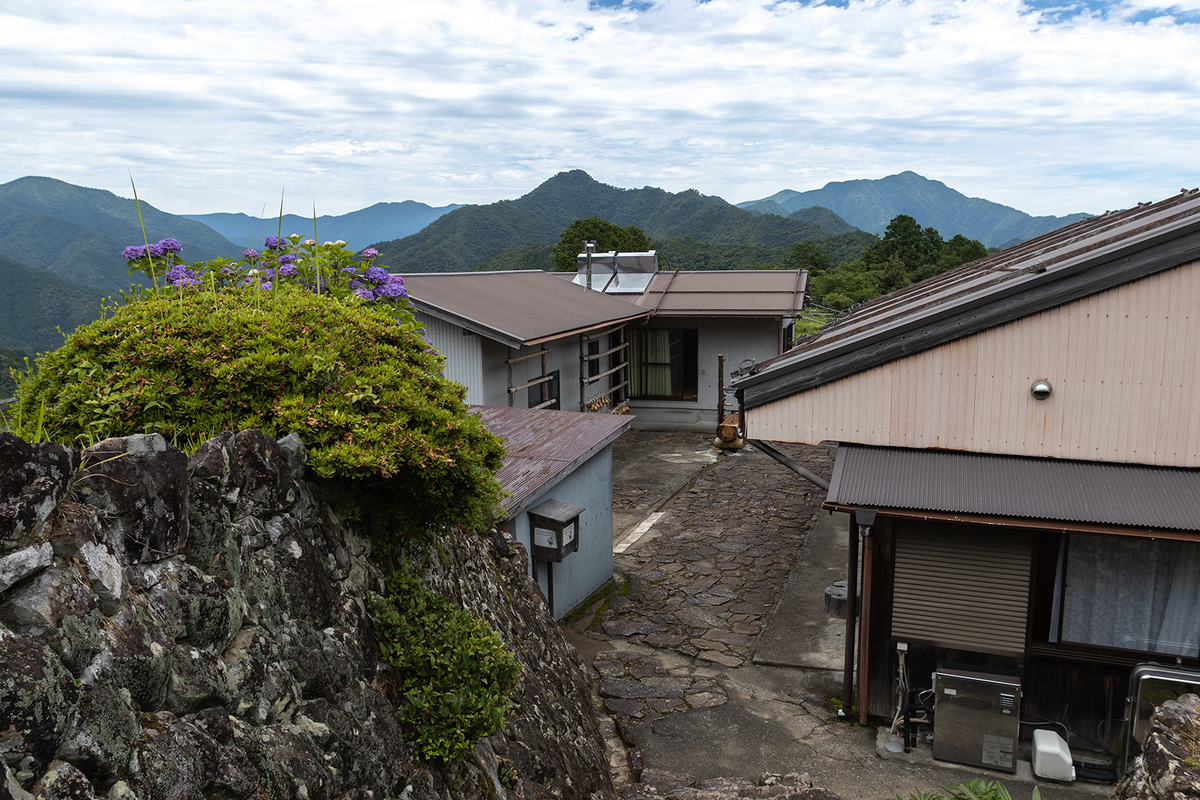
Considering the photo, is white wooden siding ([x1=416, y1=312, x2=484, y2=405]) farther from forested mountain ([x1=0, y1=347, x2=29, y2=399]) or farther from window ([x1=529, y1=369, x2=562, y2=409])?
forested mountain ([x1=0, y1=347, x2=29, y2=399])

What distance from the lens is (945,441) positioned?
8.60 m

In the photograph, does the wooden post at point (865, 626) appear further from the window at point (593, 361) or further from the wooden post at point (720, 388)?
the wooden post at point (720, 388)

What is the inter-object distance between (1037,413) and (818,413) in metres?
2.24

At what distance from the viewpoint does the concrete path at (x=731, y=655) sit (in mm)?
8047

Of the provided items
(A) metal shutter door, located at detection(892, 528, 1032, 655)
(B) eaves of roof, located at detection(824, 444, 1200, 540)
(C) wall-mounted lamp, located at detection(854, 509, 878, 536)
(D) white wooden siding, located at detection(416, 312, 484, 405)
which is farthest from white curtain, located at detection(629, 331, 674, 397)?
(C) wall-mounted lamp, located at detection(854, 509, 878, 536)

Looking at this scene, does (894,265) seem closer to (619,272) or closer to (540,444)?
(619,272)

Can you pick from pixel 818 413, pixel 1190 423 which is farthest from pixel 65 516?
pixel 1190 423

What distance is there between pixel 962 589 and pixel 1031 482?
4.46ft

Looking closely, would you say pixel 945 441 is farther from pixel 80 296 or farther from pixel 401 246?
pixel 401 246

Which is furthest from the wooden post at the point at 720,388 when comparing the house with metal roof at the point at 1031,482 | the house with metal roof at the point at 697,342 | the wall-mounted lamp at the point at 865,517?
the wall-mounted lamp at the point at 865,517

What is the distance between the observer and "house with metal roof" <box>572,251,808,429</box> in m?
24.6

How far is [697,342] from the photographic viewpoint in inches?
1004

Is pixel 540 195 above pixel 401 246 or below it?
above

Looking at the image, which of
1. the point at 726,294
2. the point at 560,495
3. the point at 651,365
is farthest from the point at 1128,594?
the point at 726,294
